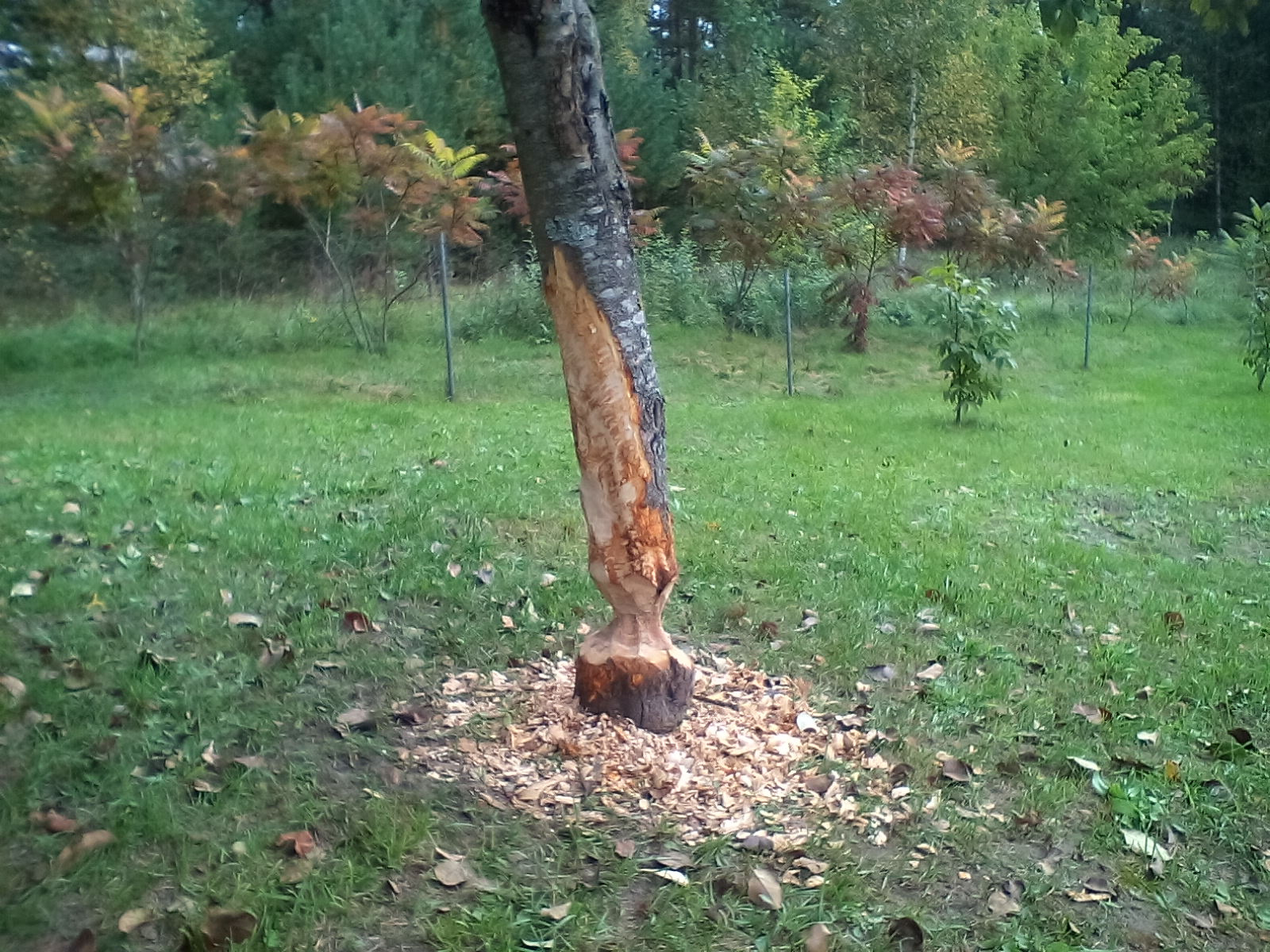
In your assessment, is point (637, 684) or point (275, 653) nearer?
point (637, 684)

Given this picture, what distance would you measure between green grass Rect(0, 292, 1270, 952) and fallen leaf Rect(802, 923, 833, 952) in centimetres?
5

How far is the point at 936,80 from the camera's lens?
72.0 ft

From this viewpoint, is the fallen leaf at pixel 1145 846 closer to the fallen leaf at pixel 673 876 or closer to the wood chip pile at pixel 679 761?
the wood chip pile at pixel 679 761

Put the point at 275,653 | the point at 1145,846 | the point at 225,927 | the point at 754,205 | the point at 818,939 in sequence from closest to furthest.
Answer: the point at 225,927
the point at 818,939
the point at 1145,846
the point at 275,653
the point at 754,205

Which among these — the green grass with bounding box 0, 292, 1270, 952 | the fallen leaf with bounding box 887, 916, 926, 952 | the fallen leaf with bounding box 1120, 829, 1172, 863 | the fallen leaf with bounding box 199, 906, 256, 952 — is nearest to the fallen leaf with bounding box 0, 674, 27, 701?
the green grass with bounding box 0, 292, 1270, 952

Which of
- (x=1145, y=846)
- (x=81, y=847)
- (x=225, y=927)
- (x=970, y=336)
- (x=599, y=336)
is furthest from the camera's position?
(x=970, y=336)

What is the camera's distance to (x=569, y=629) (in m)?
4.36

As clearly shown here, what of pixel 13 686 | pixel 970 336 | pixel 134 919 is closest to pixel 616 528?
pixel 134 919

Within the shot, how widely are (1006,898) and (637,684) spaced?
119 centimetres

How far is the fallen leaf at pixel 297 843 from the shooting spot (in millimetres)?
2777

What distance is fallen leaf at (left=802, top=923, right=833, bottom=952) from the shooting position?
256 cm

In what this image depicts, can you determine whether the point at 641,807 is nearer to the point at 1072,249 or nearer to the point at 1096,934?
the point at 1096,934

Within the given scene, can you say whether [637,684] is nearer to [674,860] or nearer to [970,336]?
[674,860]

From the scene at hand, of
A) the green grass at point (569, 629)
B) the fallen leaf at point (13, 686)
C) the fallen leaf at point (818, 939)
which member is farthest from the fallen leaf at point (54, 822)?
the fallen leaf at point (818, 939)
